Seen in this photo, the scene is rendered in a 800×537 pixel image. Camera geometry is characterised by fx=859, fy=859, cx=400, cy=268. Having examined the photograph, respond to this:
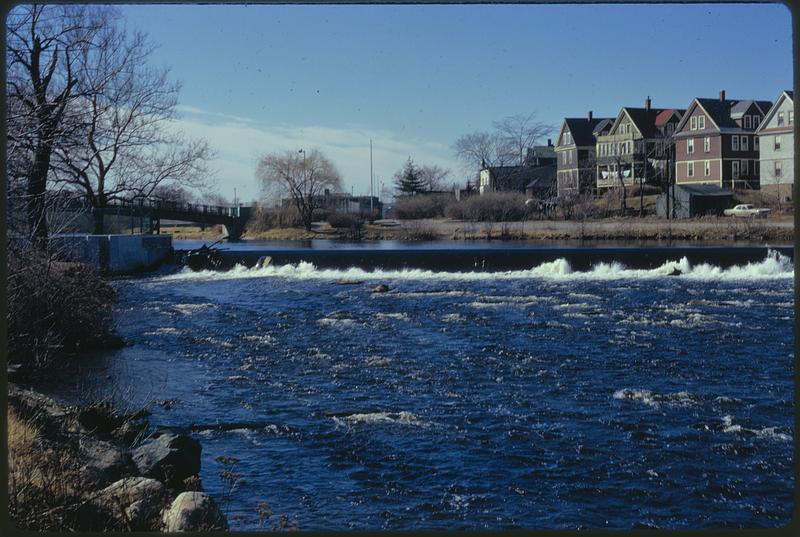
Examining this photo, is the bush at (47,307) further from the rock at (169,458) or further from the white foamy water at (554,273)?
the white foamy water at (554,273)

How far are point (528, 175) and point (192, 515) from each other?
16930 millimetres

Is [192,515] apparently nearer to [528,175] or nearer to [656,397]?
[656,397]

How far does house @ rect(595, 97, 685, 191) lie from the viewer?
19.5 m

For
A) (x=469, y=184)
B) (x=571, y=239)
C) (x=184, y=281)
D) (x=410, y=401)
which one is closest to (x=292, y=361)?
(x=410, y=401)

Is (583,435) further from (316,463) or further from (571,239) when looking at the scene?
(571,239)

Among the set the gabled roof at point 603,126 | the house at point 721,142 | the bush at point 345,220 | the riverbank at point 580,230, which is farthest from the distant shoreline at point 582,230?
the gabled roof at point 603,126

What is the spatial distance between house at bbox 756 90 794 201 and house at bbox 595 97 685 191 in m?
2.30

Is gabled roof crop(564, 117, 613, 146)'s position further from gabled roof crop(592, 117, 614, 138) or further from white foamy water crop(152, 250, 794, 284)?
white foamy water crop(152, 250, 794, 284)

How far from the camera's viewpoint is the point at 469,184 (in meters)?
18.0

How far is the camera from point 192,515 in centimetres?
354

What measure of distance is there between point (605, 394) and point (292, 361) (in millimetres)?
2881

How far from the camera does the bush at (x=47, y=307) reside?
6.35 meters

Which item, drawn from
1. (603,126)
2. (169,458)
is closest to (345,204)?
(603,126)

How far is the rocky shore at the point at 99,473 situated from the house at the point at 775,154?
41.5 ft
